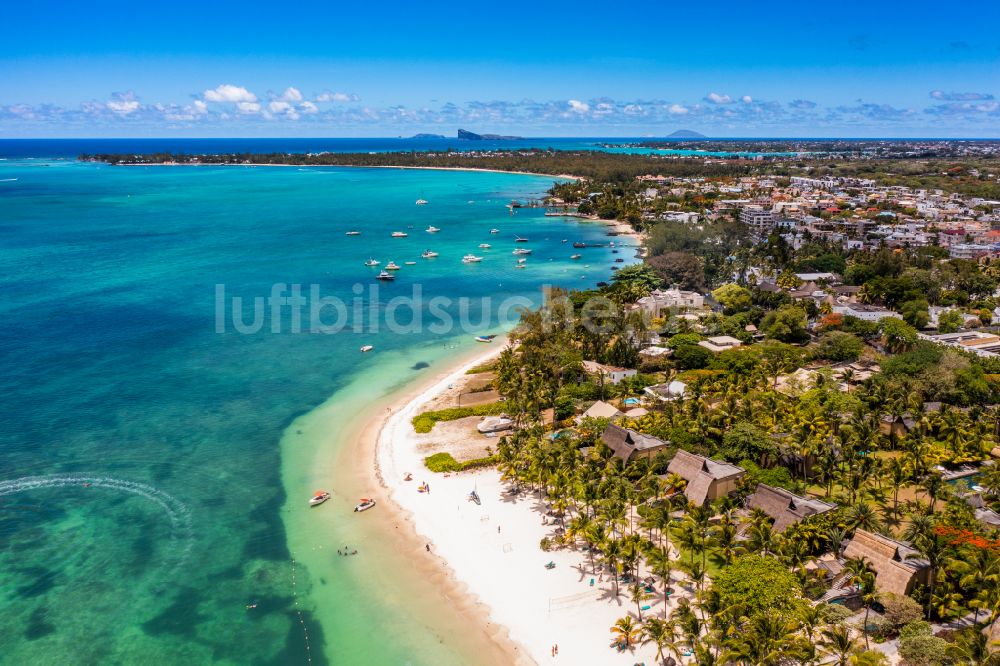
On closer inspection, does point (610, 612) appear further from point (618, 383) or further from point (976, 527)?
point (618, 383)

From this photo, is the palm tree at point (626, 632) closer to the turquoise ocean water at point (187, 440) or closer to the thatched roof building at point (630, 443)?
the turquoise ocean water at point (187, 440)

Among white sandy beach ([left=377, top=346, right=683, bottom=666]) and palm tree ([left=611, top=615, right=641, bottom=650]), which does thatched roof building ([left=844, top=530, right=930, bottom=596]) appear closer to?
white sandy beach ([left=377, top=346, right=683, bottom=666])

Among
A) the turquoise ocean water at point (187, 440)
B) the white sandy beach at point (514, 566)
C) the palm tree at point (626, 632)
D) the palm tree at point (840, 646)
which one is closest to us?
the palm tree at point (840, 646)

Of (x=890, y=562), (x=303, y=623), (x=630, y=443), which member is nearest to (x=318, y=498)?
(x=303, y=623)

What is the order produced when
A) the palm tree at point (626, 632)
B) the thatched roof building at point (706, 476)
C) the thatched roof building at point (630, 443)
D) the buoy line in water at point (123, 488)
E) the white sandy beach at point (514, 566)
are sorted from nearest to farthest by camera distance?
the palm tree at point (626, 632)
the white sandy beach at point (514, 566)
the thatched roof building at point (706, 476)
the buoy line in water at point (123, 488)
the thatched roof building at point (630, 443)

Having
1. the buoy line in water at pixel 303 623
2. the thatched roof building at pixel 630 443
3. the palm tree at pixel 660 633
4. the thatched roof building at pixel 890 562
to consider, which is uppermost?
the thatched roof building at pixel 630 443

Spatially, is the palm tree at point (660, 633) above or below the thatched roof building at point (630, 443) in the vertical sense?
below

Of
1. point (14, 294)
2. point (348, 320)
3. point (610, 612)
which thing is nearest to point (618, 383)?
point (610, 612)

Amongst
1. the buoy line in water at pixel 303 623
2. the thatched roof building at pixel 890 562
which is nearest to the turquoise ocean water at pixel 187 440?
the buoy line in water at pixel 303 623

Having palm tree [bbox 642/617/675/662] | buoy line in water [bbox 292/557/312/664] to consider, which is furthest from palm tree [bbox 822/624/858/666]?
Result: buoy line in water [bbox 292/557/312/664]
